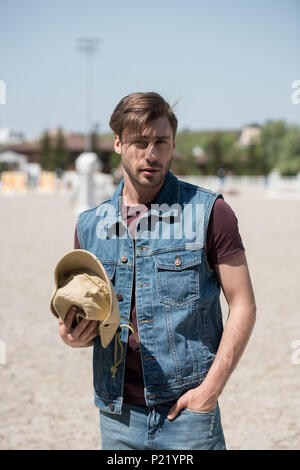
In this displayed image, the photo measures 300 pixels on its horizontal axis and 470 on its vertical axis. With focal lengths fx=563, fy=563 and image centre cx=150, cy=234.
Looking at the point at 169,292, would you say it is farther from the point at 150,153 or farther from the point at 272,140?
the point at 272,140

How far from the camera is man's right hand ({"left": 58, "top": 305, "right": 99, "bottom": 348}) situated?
181 cm

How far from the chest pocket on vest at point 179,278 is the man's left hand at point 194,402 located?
0.30 meters

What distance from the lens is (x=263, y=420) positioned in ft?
13.2

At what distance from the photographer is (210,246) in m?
1.87

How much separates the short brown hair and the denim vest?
232 mm

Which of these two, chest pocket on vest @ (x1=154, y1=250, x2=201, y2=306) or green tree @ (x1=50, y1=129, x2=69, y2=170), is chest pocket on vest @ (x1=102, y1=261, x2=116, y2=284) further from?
green tree @ (x1=50, y1=129, x2=69, y2=170)

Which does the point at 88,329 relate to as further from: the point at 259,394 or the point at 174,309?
the point at 259,394

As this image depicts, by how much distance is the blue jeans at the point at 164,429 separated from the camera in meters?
1.86

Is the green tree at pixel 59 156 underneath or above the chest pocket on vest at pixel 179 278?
underneath

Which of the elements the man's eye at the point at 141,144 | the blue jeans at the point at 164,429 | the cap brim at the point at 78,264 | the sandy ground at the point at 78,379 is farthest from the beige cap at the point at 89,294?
the sandy ground at the point at 78,379

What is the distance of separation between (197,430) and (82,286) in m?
0.62

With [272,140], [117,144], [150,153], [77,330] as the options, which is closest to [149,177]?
[150,153]

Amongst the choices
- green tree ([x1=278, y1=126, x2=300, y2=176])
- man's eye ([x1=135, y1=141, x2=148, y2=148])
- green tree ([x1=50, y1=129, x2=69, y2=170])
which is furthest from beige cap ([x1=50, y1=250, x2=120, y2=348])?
green tree ([x1=278, y1=126, x2=300, y2=176])

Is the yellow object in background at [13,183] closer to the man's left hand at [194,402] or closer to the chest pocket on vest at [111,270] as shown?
the chest pocket on vest at [111,270]
